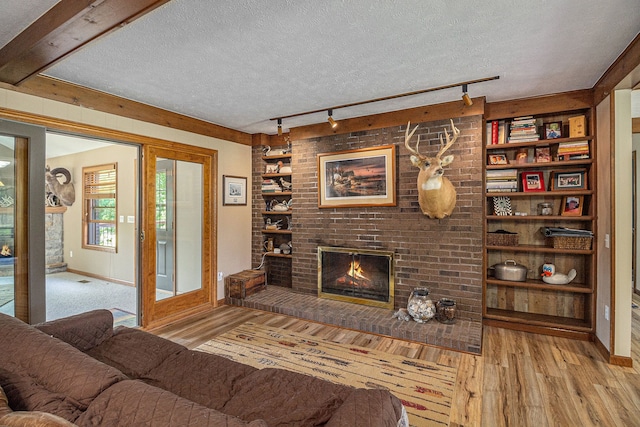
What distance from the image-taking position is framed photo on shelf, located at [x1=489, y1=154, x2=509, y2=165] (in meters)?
3.55

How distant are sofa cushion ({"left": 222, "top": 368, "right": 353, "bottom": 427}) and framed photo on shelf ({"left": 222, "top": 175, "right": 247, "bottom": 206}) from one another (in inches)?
Answer: 129

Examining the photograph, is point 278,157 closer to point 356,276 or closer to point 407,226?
point 356,276

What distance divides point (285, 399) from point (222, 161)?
367 cm

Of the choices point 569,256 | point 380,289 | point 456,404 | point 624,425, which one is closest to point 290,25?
point 456,404

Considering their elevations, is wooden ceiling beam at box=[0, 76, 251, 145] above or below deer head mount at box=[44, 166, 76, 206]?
above

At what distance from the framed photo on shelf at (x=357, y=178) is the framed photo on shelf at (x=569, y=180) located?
1687 mm

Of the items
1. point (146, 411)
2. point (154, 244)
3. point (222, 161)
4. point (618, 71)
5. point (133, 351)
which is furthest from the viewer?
point (222, 161)

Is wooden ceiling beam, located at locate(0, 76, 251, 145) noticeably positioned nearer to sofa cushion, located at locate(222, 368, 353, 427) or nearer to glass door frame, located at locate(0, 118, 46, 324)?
glass door frame, located at locate(0, 118, 46, 324)

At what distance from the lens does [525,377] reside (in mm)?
2520

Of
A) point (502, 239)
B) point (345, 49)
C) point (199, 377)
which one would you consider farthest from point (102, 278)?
point (502, 239)

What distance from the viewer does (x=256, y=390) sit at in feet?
4.99

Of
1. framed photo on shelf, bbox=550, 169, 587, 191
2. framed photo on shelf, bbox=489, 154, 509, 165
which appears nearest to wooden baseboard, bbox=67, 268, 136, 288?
framed photo on shelf, bbox=489, 154, 509, 165

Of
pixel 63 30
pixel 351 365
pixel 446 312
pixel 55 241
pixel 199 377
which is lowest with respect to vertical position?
pixel 351 365

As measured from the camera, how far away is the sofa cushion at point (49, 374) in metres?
1.16
